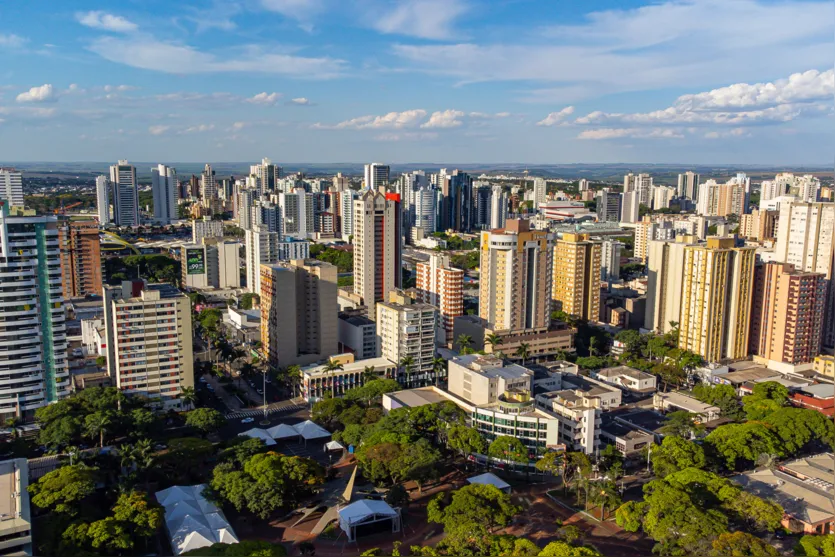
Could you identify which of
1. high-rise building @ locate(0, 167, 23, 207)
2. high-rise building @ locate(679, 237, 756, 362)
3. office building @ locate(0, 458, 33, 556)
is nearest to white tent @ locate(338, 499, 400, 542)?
office building @ locate(0, 458, 33, 556)

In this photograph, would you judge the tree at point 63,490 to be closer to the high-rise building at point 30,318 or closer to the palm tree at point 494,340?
the high-rise building at point 30,318

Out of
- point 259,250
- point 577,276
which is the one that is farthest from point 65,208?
point 577,276

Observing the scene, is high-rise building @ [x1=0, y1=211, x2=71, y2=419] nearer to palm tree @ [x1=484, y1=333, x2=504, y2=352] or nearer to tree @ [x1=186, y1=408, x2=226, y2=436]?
tree @ [x1=186, y1=408, x2=226, y2=436]

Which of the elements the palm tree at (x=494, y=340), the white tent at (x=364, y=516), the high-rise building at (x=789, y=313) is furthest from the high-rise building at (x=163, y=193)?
the white tent at (x=364, y=516)

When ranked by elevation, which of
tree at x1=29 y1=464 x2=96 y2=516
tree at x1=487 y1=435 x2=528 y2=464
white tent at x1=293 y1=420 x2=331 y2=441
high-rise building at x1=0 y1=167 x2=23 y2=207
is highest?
high-rise building at x1=0 y1=167 x2=23 y2=207

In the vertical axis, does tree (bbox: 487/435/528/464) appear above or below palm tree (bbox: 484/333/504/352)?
below

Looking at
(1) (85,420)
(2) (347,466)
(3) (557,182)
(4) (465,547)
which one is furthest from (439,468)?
(3) (557,182)

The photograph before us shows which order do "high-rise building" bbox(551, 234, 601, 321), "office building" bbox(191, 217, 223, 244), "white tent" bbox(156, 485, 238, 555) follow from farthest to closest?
"office building" bbox(191, 217, 223, 244) → "high-rise building" bbox(551, 234, 601, 321) → "white tent" bbox(156, 485, 238, 555)

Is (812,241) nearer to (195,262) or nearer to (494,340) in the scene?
(494,340)
